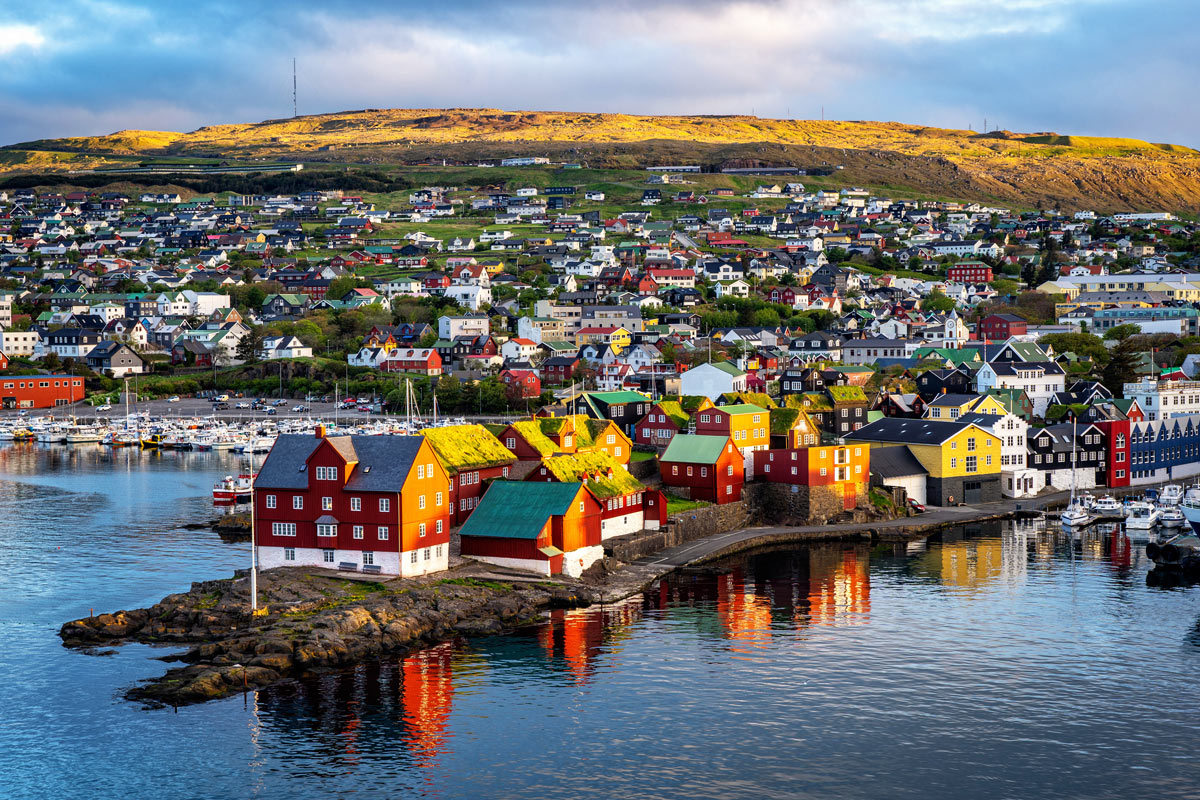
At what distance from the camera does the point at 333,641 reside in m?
27.9

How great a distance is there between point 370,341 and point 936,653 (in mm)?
66420

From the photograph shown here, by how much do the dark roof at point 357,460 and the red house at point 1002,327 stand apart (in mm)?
59268

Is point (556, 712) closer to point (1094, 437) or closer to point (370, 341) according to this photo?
point (1094, 437)

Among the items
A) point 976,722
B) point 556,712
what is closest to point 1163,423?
point 976,722

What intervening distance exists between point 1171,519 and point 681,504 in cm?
1702

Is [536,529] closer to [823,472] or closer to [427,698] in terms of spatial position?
[427,698]

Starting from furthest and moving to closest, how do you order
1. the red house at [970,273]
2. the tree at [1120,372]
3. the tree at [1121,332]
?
the red house at [970,273] → the tree at [1121,332] → the tree at [1120,372]

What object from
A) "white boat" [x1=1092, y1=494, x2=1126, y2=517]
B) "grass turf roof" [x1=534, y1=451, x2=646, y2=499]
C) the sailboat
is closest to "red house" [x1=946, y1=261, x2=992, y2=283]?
the sailboat

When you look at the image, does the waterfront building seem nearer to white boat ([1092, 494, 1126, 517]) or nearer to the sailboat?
the sailboat

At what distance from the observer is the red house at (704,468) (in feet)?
147

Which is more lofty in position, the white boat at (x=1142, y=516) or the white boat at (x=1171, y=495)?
the white boat at (x=1171, y=495)

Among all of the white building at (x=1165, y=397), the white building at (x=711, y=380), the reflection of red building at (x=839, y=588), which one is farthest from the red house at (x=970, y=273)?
the reflection of red building at (x=839, y=588)

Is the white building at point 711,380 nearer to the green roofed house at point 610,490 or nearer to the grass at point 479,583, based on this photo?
the green roofed house at point 610,490

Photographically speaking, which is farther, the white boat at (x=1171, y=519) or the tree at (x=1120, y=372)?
the tree at (x=1120, y=372)
